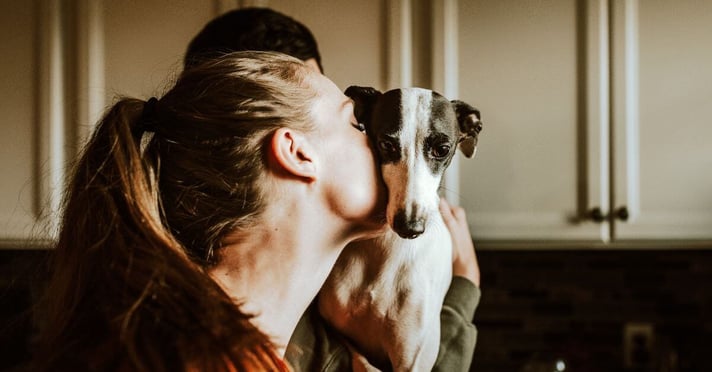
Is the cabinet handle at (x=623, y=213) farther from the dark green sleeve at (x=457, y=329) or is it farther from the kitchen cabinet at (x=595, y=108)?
the dark green sleeve at (x=457, y=329)

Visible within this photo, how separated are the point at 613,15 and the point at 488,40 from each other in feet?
0.92

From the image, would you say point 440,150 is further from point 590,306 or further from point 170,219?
point 590,306

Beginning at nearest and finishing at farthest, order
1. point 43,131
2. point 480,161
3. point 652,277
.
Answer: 1. point 480,161
2. point 43,131
3. point 652,277

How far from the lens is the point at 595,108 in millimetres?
1516

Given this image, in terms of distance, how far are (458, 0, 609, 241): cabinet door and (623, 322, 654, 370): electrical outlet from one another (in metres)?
0.48

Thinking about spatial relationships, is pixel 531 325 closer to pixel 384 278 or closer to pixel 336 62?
pixel 336 62

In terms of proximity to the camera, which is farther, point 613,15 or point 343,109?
point 613,15

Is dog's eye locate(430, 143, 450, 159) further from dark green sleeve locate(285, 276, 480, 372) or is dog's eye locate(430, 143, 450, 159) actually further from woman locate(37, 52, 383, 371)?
dark green sleeve locate(285, 276, 480, 372)

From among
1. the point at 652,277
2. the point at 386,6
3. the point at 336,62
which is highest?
the point at 386,6

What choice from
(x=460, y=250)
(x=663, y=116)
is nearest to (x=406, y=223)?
(x=460, y=250)

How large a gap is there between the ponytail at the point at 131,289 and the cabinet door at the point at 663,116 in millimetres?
→ 1207

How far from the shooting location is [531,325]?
6.23 feet

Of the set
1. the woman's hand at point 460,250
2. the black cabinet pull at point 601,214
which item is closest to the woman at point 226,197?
the woman's hand at point 460,250

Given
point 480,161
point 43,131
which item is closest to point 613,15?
point 480,161
